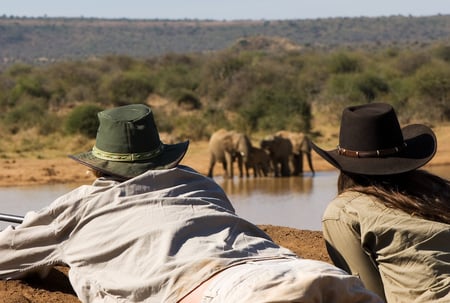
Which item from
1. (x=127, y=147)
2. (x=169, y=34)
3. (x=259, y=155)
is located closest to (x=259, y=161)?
(x=259, y=155)

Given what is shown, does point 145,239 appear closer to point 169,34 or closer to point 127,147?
point 127,147

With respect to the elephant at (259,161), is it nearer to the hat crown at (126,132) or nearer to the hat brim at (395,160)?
the hat crown at (126,132)

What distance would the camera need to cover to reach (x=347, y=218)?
3.52 meters

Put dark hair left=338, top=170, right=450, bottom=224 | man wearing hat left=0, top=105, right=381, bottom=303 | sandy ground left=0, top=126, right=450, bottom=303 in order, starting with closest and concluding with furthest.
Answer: man wearing hat left=0, top=105, right=381, bottom=303 → dark hair left=338, top=170, right=450, bottom=224 → sandy ground left=0, top=126, right=450, bottom=303

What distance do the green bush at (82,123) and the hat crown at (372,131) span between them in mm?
24286

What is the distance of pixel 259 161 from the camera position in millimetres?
23875

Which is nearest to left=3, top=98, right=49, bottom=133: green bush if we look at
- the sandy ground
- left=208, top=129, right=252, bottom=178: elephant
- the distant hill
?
the sandy ground

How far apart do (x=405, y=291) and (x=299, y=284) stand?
0.64 meters

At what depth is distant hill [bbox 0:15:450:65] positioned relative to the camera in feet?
397

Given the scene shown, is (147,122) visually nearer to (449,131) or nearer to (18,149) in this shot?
(18,149)

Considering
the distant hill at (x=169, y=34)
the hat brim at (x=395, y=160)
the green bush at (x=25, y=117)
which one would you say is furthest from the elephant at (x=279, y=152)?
the distant hill at (x=169, y=34)

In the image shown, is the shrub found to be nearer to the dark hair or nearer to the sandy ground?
the sandy ground

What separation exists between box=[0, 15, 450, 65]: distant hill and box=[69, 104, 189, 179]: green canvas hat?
111m

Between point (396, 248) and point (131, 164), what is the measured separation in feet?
3.41
